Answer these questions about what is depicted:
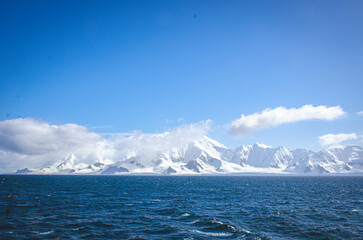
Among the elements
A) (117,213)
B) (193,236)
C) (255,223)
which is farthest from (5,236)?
(255,223)

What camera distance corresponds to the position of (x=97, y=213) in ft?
171

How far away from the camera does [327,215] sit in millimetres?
52969

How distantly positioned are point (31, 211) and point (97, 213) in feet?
49.6

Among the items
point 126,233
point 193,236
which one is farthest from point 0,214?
point 193,236

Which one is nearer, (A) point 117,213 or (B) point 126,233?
(B) point 126,233

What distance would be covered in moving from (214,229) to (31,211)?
136ft

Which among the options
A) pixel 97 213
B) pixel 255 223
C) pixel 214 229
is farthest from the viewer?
pixel 97 213

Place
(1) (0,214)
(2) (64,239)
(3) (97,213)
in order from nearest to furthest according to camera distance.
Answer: (2) (64,239) → (1) (0,214) → (3) (97,213)

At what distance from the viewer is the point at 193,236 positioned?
3653 centimetres

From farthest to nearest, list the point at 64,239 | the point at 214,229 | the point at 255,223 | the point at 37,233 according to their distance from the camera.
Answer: the point at 255,223, the point at 214,229, the point at 37,233, the point at 64,239

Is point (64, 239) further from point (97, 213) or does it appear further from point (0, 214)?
point (0, 214)

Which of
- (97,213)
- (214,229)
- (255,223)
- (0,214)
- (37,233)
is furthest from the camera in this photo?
(97,213)

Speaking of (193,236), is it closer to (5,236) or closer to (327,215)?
(5,236)

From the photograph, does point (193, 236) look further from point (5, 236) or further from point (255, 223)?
point (5, 236)
